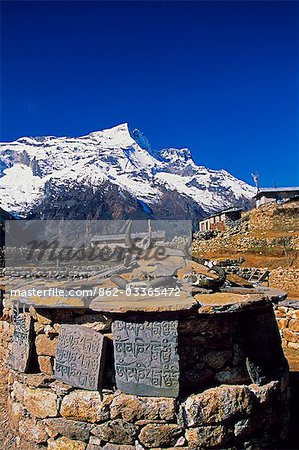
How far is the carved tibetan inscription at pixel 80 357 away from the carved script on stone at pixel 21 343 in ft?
1.87

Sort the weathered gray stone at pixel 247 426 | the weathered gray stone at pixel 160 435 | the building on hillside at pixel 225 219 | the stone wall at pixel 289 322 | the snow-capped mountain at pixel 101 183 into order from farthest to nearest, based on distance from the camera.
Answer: the snow-capped mountain at pixel 101 183 → the building on hillside at pixel 225 219 → the stone wall at pixel 289 322 → the weathered gray stone at pixel 247 426 → the weathered gray stone at pixel 160 435

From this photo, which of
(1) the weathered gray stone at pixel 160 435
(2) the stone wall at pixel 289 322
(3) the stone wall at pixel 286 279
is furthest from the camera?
(3) the stone wall at pixel 286 279

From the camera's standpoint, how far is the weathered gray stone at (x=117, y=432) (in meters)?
4.97

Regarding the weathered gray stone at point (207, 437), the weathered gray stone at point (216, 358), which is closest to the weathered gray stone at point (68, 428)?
the weathered gray stone at point (207, 437)

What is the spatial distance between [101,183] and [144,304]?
107 m

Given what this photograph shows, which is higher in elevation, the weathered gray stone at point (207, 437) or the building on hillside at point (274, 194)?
the building on hillside at point (274, 194)

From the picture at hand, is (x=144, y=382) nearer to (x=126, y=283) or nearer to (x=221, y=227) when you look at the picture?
(x=126, y=283)

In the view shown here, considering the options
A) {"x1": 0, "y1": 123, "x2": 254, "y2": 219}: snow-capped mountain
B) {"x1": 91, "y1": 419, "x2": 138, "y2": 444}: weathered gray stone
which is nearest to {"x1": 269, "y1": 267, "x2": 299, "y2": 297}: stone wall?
{"x1": 91, "y1": 419, "x2": 138, "y2": 444}: weathered gray stone

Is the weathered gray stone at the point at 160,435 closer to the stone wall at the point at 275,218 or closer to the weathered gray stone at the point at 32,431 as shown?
the weathered gray stone at the point at 32,431

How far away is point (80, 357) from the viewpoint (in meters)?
5.36

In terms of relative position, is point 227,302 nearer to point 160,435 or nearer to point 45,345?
point 160,435

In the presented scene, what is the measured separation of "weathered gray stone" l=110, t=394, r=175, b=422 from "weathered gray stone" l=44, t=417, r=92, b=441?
45cm

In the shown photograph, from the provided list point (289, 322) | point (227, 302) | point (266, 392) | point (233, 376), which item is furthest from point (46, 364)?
point (289, 322)

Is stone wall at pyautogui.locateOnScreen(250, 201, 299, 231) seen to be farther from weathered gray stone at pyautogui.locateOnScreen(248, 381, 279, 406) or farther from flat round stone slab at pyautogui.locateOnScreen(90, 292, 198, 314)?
flat round stone slab at pyautogui.locateOnScreen(90, 292, 198, 314)
